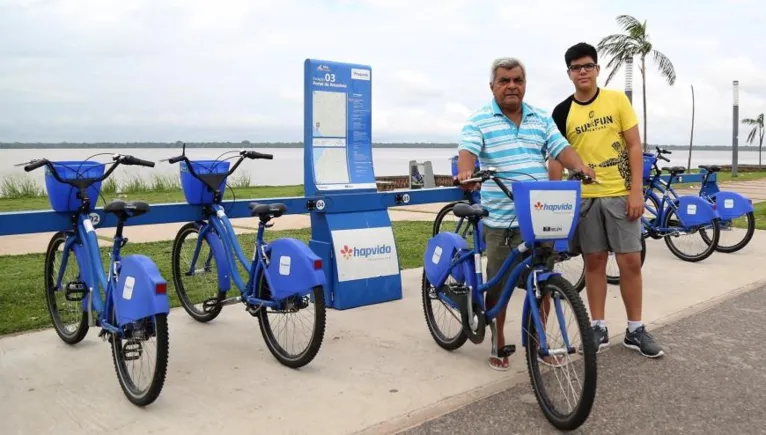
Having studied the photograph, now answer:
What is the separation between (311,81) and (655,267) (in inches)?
171

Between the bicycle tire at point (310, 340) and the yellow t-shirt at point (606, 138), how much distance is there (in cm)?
187

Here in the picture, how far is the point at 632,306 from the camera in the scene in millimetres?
4555

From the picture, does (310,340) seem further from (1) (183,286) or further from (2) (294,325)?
(1) (183,286)

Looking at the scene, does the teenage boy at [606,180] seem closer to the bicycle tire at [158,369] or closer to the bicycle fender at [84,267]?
the bicycle tire at [158,369]

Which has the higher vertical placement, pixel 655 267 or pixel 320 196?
pixel 320 196

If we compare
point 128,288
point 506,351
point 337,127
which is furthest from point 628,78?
point 128,288

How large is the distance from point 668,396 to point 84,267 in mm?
3532

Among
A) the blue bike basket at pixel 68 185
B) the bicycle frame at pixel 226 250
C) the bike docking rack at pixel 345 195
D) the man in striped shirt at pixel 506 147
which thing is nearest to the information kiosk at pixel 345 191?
the bike docking rack at pixel 345 195

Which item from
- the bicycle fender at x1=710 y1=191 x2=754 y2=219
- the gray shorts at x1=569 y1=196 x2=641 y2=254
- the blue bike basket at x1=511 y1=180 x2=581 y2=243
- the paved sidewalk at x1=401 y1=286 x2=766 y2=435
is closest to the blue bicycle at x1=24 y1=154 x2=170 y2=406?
the paved sidewalk at x1=401 y1=286 x2=766 y2=435

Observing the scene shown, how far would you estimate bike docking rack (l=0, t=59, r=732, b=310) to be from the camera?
5723 millimetres

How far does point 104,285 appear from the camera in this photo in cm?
398

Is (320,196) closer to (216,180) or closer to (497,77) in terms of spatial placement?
(216,180)

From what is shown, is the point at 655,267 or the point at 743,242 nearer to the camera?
the point at 655,267

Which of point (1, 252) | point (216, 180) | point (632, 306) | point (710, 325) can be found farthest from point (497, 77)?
point (1, 252)
